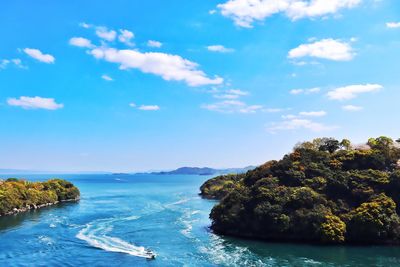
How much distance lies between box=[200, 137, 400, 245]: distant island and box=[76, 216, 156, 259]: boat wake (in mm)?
16247

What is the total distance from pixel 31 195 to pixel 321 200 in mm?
76550

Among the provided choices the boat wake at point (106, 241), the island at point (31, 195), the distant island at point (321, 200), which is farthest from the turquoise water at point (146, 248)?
the island at point (31, 195)

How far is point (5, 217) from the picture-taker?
85.1m

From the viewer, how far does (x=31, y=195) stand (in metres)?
106

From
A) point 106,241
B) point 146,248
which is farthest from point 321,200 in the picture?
point 106,241

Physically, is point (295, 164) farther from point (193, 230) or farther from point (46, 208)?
point (46, 208)

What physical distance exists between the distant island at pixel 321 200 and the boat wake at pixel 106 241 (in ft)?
53.3

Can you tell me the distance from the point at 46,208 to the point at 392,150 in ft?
266

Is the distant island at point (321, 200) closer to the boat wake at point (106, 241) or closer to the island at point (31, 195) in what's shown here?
the boat wake at point (106, 241)

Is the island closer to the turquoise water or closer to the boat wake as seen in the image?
the turquoise water

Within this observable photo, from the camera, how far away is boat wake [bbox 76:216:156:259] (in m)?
52.3

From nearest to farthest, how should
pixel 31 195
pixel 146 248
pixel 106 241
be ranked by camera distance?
pixel 146 248 → pixel 106 241 → pixel 31 195

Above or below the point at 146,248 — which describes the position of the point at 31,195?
above

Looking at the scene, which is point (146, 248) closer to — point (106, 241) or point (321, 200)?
point (106, 241)
